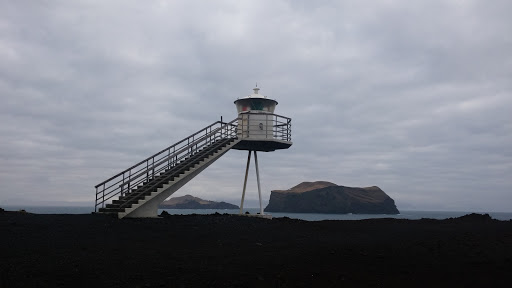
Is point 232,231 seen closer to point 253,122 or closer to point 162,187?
point 162,187

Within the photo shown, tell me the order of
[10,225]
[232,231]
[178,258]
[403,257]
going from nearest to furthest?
[178,258]
[403,257]
[10,225]
[232,231]

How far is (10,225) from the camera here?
1688cm

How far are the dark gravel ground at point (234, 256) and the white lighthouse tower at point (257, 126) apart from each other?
8.81 metres

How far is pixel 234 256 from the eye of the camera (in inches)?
491

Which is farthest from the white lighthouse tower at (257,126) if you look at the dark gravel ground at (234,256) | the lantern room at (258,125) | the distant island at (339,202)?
the distant island at (339,202)

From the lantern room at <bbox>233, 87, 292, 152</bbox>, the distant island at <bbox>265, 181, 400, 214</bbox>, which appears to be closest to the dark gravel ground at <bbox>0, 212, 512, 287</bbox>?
the lantern room at <bbox>233, 87, 292, 152</bbox>

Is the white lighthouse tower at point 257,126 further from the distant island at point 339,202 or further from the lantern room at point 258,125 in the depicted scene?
the distant island at point 339,202

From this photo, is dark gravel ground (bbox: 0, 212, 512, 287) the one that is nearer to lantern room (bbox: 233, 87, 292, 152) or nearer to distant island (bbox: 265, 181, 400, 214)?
lantern room (bbox: 233, 87, 292, 152)

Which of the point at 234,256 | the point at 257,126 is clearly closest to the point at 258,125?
the point at 257,126

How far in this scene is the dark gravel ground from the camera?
9.60 m

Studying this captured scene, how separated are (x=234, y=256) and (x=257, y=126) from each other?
1585 centimetres

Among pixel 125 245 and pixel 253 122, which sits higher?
pixel 253 122

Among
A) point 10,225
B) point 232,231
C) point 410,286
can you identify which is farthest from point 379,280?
point 10,225

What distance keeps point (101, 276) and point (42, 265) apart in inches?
75.5
